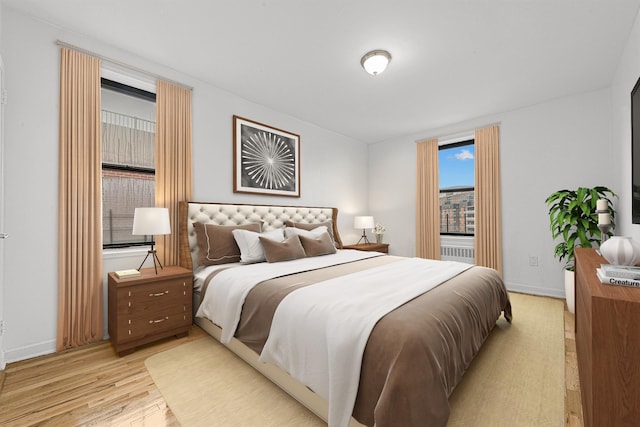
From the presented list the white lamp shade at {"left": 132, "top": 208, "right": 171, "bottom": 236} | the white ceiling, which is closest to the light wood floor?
the white lamp shade at {"left": 132, "top": 208, "right": 171, "bottom": 236}

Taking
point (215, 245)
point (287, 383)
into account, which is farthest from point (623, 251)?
point (215, 245)

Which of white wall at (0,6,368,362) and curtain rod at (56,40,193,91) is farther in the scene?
curtain rod at (56,40,193,91)

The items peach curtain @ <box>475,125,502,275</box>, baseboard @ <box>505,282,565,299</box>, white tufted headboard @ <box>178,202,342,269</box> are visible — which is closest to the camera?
white tufted headboard @ <box>178,202,342,269</box>

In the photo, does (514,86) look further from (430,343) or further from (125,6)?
(125,6)

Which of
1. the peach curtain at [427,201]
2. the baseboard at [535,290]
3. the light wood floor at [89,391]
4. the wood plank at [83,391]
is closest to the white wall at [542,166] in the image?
the baseboard at [535,290]

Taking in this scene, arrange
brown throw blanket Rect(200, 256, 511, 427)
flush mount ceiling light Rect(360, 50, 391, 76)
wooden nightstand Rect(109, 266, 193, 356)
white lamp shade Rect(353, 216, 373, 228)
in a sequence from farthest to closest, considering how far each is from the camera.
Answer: white lamp shade Rect(353, 216, 373, 228)
flush mount ceiling light Rect(360, 50, 391, 76)
wooden nightstand Rect(109, 266, 193, 356)
brown throw blanket Rect(200, 256, 511, 427)

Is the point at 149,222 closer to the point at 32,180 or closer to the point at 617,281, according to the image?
the point at 32,180

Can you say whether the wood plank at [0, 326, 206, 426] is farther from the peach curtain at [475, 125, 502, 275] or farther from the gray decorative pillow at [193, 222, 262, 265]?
the peach curtain at [475, 125, 502, 275]

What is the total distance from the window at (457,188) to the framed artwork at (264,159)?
2661 mm

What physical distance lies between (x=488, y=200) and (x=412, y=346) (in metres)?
3.77

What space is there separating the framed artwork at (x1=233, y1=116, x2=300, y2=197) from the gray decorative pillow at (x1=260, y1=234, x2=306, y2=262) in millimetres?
972

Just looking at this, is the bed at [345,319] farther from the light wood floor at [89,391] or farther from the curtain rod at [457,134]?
the curtain rod at [457,134]

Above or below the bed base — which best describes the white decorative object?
above

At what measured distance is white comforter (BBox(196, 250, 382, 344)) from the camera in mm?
2031
